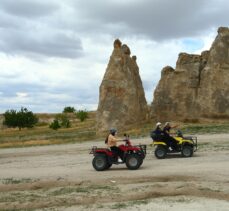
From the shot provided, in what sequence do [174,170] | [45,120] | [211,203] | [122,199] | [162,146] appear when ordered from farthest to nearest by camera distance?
[45,120]
[162,146]
[174,170]
[122,199]
[211,203]

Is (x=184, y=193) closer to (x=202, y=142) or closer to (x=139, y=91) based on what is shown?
(x=202, y=142)

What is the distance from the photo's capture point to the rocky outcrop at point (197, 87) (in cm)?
4225

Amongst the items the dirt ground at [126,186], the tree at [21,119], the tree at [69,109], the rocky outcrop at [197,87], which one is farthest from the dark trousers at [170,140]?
the tree at [69,109]

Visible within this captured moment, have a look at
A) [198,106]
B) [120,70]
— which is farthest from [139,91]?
[198,106]

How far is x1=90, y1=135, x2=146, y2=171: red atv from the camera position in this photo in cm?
1828

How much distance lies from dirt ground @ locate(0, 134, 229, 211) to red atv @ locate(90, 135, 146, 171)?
30 cm

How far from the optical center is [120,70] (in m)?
44.3

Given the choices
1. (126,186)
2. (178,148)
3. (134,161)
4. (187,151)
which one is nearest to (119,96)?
(178,148)

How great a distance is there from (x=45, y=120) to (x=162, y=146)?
98055 mm

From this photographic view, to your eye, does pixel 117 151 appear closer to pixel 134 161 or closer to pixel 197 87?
pixel 134 161

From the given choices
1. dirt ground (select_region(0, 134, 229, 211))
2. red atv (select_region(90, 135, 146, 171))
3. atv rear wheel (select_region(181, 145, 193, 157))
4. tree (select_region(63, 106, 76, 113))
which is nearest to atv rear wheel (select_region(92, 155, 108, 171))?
red atv (select_region(90, 135, 146, 171))

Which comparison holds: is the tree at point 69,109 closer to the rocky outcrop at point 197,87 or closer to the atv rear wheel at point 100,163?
the rocky outcrop at point 197,87

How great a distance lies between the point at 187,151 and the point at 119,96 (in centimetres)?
2238

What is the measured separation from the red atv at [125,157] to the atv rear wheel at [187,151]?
316 cm
